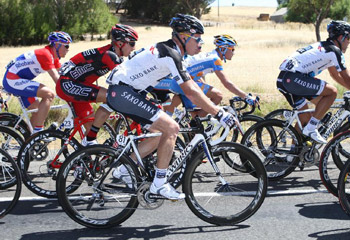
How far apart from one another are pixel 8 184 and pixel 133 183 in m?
1.95

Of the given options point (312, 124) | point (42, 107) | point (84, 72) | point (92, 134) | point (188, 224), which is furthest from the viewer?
point (42, 107)

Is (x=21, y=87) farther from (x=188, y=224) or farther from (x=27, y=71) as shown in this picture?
(x=188, y=224)

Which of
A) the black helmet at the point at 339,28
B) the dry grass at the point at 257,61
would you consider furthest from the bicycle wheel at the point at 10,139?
the dry grass at the point at 257,61

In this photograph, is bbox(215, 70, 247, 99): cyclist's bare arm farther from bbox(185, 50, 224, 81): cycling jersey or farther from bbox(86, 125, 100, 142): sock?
bbox(86, 125, 100, 142): sock

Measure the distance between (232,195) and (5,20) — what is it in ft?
177

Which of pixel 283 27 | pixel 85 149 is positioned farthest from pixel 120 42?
pixel 283 27

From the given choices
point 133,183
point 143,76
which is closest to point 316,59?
point 143,76

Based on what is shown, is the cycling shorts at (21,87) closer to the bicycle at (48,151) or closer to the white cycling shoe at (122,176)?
the bicycle at (48,151)

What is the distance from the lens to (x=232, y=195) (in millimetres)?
5555

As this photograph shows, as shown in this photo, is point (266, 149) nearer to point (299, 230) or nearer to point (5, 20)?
point (299, 230)

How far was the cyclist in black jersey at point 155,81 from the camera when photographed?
5.01 meters

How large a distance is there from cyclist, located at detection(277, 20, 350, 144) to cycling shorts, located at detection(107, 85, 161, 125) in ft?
8.80

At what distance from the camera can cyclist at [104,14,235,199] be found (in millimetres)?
5012

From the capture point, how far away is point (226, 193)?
547cm
